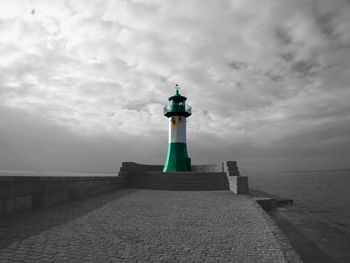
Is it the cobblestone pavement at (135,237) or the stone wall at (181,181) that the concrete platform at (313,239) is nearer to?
the cobblestone pavement at (135,237)

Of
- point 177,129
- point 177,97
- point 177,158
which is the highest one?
point 177,97

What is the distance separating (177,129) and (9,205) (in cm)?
1616

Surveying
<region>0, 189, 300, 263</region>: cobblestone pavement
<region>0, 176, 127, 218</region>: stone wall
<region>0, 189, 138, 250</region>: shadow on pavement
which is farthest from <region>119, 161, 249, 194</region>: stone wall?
<region>0, 189, 138, 250</region>: shadow on pavement

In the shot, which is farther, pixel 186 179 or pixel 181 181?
pixel 186 179

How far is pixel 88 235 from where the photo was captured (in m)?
4.79

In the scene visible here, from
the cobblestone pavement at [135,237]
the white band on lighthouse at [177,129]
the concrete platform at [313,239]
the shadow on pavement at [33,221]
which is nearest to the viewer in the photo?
the cobblestone pavement at [135,237]

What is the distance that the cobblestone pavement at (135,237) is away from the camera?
379cm

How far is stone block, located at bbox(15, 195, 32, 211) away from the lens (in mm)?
6546

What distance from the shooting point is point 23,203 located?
6746mm

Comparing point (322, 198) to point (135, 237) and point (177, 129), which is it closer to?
point (177, 129)

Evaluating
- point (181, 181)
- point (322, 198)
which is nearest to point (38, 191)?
point (181, 181)

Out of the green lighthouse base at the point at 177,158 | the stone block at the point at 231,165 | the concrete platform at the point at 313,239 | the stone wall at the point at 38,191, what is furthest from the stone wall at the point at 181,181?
the stone wall at the point at 38,191

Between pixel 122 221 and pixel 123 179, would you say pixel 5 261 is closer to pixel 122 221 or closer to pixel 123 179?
pixel 122 221

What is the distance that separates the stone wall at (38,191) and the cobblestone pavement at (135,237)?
425 millimetres
